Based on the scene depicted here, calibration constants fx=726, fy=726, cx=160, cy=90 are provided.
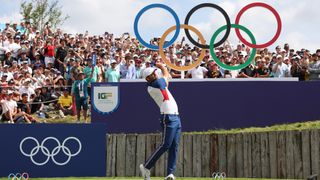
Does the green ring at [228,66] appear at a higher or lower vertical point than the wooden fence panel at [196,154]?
higher

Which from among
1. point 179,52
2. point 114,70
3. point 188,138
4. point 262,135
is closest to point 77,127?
point 188,138

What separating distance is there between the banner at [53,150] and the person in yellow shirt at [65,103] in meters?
7.05

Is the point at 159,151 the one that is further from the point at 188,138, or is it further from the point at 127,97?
the point at 127,97

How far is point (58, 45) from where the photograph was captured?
28.3 meters

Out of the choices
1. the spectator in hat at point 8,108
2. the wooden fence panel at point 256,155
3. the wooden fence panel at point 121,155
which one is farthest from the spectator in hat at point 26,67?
the wooden fence panel at point 256,155

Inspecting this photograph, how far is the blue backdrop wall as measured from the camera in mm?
22047

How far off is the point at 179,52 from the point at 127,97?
164 inches

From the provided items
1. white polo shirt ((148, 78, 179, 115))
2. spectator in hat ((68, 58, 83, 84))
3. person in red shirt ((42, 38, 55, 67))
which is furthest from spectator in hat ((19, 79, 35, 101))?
white polo shirt ((148, 78, 179, 115))

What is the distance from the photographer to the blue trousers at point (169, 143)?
13523 millimetres

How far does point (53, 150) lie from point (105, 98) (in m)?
4.46

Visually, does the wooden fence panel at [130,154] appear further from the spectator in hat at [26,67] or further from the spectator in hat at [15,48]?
the spectator in hat at [15,48]

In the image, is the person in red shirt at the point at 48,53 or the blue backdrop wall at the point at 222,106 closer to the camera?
the blue backdrop wall at the point at 222,106

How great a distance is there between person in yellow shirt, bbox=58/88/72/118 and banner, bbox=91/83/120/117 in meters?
3.18

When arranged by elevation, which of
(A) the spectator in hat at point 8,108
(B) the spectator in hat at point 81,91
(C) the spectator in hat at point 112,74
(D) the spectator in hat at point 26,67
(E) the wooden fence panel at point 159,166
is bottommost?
(E) the wooden fence panel at point 159,166
